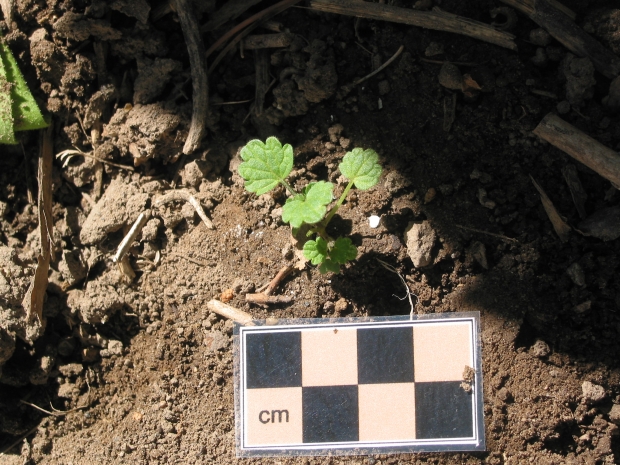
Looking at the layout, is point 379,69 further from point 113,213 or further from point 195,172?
point 113,213

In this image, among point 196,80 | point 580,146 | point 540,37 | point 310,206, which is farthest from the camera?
point 196,80

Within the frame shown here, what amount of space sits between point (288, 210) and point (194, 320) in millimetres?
633

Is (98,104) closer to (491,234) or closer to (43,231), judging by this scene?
(43,231)

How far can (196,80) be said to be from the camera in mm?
2166

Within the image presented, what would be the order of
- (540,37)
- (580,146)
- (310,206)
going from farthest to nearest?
(540,37)
(580,146)
(310,206)

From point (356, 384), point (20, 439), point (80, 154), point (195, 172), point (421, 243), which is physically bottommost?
point (20, 439)

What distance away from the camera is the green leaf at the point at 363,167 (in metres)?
1.87

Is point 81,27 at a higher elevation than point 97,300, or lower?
higher

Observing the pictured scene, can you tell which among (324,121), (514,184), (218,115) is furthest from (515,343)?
(218,115)

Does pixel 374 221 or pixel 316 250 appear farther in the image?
pixel 374 221

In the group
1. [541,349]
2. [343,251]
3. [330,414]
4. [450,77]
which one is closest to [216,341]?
[330,414]

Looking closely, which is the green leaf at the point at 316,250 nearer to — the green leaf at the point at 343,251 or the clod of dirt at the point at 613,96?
the green leaf at the point at 343,251

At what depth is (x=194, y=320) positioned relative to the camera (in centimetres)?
212

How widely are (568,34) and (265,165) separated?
47.9 inches
